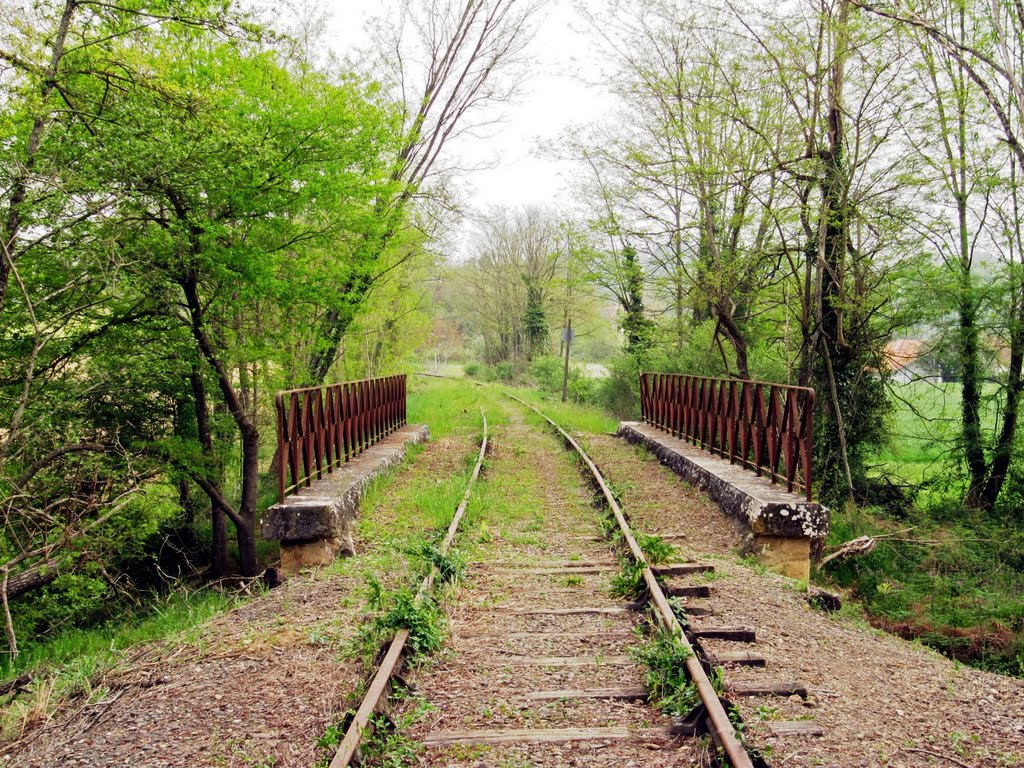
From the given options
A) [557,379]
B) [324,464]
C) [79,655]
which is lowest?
[79,655]

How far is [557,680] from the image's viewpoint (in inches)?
141

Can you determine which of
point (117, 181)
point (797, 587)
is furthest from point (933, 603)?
point (117, 181)

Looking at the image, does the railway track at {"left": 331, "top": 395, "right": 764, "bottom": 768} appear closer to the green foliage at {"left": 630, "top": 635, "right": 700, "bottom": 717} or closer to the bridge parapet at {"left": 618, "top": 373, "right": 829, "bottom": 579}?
the green foliage at {"left": 630, "top": 635, "right": 700, "bottom": 717}

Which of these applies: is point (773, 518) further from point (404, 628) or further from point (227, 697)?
point (227, 697)

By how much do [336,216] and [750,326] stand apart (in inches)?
341

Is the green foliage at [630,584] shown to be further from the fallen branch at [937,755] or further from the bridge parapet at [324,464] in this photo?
the bridge parapet at [324,464]

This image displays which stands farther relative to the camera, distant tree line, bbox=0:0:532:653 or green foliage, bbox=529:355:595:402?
green foliage, bbox=529:355:595:402

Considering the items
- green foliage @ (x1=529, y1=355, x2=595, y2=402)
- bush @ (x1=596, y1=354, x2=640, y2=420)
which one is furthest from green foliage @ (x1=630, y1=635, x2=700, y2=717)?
green foliage @ (x1=529, y1=355, x2=595, y2=402)

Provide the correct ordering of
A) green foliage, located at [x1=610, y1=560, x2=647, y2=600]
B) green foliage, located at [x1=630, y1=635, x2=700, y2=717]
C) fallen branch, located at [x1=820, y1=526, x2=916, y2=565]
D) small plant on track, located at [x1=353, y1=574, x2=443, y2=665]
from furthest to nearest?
fallen branch, located at [x1=820, y1=526, x2=916, y2=565] < green foliage, located at [x1=610, y1=560, x2=647, y2=600] < small plant on track, located at [x1=353, y1=574, x2=443, y2=665] < green foliage, located at [x1=630, y1=635, x2=700, y2=717]

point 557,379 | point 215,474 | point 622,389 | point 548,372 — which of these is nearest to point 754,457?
point 215,474

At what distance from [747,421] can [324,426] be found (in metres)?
4.97

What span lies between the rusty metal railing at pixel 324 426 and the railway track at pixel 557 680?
96.9 inches

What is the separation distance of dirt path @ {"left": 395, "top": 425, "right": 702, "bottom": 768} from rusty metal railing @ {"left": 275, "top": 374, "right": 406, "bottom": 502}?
1992 millimetres

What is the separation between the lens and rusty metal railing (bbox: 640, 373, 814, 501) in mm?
6996
